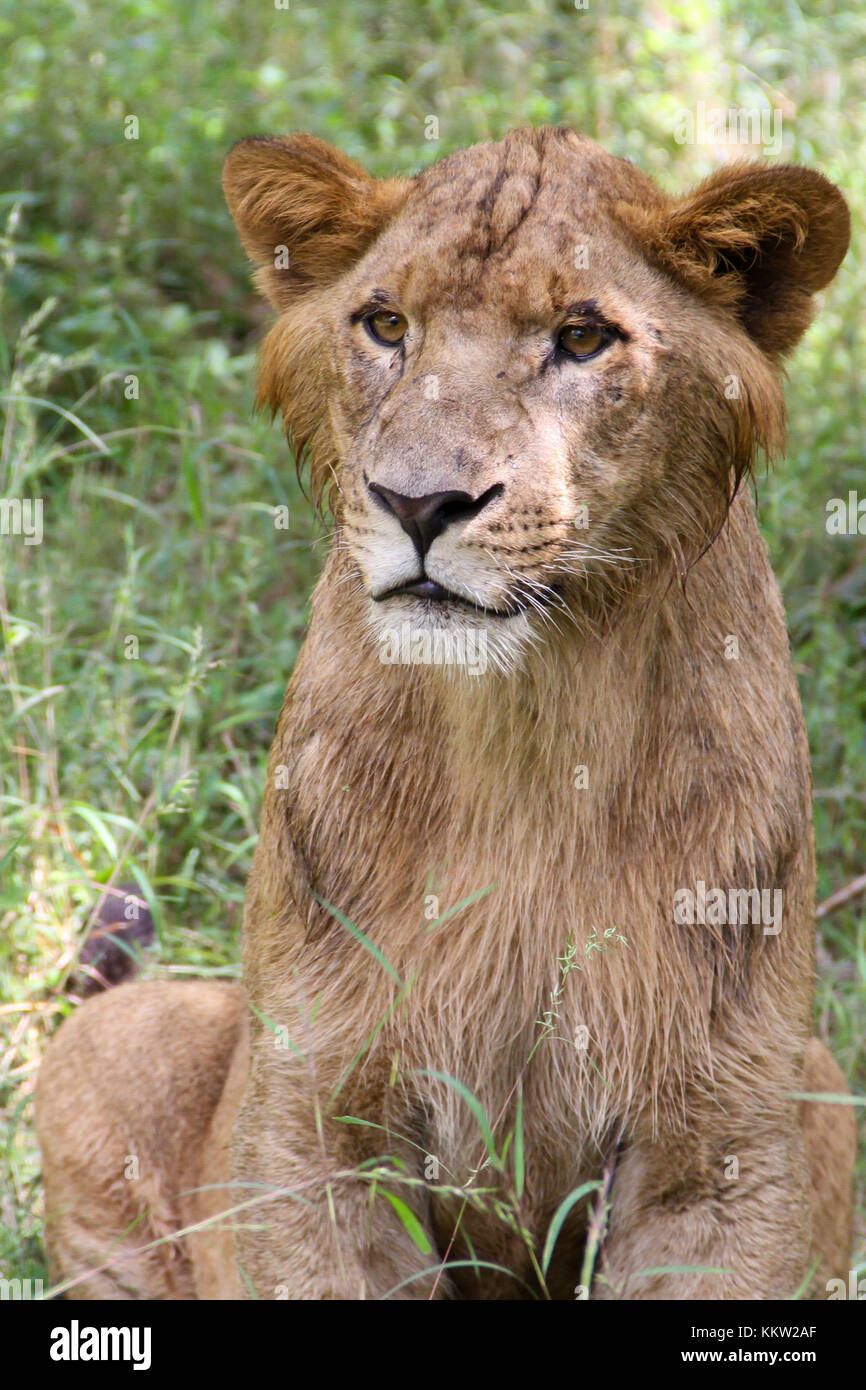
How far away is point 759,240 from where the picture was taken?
292cm

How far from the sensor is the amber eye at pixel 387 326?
2988 mm

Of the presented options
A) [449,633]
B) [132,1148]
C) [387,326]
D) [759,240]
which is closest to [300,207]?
[387,326]

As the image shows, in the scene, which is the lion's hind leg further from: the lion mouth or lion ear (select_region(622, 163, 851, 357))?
lion ear (select_region(622, 163, 851, 357))

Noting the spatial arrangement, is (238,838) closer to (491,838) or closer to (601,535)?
(491,838)

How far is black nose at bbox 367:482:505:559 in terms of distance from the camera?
2611 millimetres

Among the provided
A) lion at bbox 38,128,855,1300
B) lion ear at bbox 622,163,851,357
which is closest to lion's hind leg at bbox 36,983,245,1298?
lion at bbox 38,128,855,1300

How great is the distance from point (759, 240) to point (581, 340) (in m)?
0.36

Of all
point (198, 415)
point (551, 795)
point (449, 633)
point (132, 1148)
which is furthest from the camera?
point (198, 415)

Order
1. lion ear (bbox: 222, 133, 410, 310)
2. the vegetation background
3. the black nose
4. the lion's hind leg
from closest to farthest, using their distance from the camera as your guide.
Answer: the black nose
lion ear (bbox: 222, 133, 410, 310)
the lion's hind leg
the vegetation background

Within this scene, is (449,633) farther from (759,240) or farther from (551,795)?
(759,240)

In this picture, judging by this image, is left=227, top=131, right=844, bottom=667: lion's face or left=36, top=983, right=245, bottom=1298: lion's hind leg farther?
left=36, top=983, right=245, bottom=1298: lion's hind leg

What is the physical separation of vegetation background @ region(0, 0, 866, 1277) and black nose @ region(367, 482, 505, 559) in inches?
27.7

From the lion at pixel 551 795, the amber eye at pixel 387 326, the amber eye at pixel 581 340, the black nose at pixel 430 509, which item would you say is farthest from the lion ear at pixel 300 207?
the black nose at pixel 430 509

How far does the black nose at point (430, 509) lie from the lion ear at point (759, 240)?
57 centimetres
